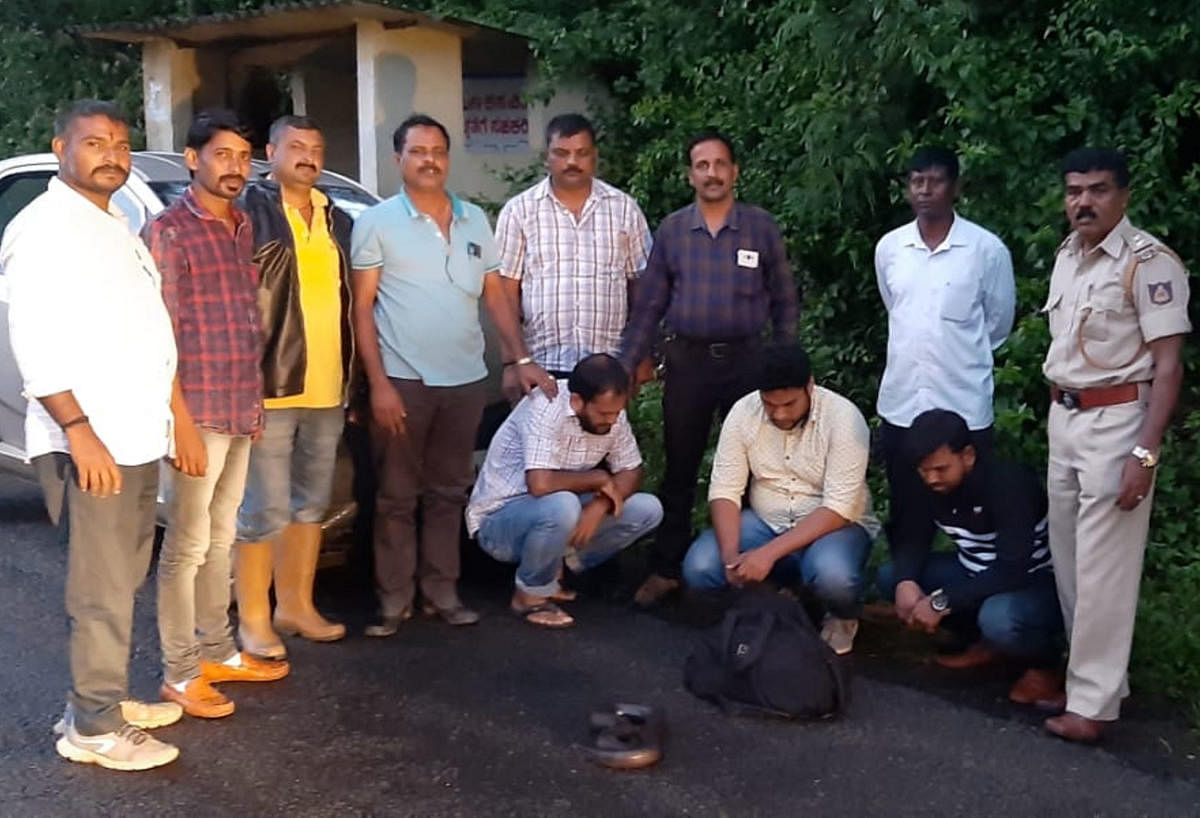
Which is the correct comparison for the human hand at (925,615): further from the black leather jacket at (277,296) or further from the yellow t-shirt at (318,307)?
the black leather jacket at (277,296)

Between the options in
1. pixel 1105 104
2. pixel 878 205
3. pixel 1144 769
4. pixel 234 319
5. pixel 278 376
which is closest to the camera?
pixel 1144 769

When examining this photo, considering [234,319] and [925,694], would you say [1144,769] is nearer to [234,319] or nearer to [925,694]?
[925,694]

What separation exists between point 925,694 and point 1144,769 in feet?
2.66

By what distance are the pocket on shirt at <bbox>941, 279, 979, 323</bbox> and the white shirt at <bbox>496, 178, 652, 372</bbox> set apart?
1.36 metres

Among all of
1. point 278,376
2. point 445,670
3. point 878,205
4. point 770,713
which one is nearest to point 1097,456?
point 770,713

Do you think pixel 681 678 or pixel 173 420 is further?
pixel 681 678

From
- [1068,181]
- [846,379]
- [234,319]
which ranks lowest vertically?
[846,379]

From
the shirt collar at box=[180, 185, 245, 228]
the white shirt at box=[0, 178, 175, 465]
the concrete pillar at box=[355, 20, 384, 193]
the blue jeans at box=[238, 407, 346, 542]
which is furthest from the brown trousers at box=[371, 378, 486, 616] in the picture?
the concrete pillar at box=[355, 20, 384, 193]

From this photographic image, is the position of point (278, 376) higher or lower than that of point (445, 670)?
higher

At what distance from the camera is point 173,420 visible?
13.8 ft

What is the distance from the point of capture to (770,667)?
14.8ft

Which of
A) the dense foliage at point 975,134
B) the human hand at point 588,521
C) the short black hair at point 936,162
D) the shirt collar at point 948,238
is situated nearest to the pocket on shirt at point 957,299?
the shirt collar at point 948,238

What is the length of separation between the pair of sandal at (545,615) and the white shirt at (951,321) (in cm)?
156

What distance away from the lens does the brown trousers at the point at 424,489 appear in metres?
5.24
